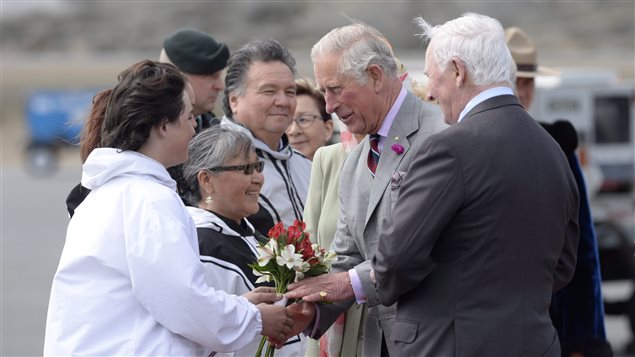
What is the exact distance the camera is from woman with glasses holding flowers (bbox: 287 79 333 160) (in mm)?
5945

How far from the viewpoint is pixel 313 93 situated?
6035mm

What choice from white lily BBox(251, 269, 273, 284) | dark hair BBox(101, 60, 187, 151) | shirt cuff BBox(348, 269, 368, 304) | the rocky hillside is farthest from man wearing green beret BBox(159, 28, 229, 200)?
the rocky hillside

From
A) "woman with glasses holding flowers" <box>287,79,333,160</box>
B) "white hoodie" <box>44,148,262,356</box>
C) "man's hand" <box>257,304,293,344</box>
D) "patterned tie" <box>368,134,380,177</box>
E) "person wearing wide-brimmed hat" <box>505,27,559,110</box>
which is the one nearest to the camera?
"white hoodie" <box>44,148,262,356</box>

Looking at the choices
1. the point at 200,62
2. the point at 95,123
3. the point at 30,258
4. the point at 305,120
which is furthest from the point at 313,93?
the point at 30,258

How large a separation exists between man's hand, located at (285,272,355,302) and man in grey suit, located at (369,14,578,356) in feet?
1.46

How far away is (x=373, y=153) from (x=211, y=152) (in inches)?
25.6

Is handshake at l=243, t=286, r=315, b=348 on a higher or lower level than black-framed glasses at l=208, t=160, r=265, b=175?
lower

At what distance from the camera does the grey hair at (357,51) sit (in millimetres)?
4059

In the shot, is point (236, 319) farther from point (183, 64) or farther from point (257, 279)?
point (183, 64)

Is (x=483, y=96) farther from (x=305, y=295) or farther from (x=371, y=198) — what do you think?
(x=305, y=295)

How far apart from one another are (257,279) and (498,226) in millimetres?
1076

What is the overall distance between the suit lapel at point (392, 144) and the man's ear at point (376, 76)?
124 millimetres

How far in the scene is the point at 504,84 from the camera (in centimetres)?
350

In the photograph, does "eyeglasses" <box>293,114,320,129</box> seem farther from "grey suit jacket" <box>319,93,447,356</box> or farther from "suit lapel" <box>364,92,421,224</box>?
"suit lapel" <box>364,92,421,224</box>
